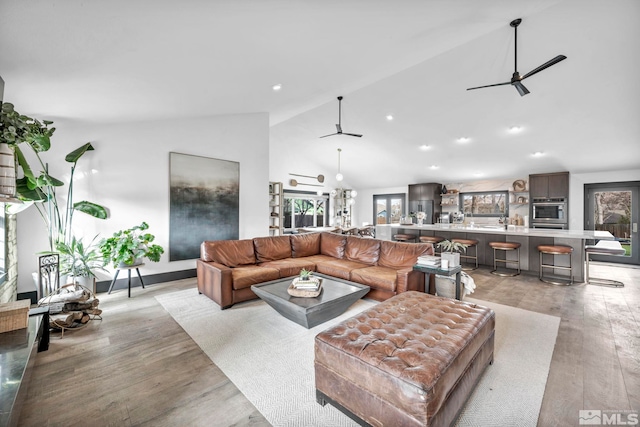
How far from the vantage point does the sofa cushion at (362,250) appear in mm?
4398

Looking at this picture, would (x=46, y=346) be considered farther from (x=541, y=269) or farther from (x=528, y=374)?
(x=541, y=269)

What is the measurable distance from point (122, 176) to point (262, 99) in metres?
2.61

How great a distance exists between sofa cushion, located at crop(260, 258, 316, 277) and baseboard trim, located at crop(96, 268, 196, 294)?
172 cm

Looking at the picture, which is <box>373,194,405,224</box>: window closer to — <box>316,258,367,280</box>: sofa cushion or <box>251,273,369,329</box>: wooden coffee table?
<box>316,258,367,280</box>: sofa cushion

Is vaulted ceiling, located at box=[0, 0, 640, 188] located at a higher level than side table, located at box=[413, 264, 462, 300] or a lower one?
higher

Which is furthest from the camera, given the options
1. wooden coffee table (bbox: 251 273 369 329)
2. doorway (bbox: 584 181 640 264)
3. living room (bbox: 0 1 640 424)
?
doorway (bbox: 584 181 640 264)

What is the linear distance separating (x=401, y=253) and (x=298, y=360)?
93.0 inches

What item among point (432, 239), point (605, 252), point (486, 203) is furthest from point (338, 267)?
point (486, 203)

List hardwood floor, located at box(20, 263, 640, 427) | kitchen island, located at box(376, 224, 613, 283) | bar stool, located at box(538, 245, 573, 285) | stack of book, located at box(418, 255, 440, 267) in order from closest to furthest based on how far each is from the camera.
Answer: hardwood floor, located at box(20, 263, 640, 427), stack of book, located at box(418, 255, 440, 267), bar stool, located at box(538, 245, 573, 285), kitchen island, located at box(376, 224, 613, 283)

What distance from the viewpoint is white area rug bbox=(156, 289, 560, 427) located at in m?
1.74

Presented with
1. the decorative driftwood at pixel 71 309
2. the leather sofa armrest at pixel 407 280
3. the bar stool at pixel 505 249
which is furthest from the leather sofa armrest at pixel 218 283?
the bar stool at pixel 505 249

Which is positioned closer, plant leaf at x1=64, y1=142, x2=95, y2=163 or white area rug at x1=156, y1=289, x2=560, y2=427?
white area rug at x1=156, y1=289, x2=560, y2=427

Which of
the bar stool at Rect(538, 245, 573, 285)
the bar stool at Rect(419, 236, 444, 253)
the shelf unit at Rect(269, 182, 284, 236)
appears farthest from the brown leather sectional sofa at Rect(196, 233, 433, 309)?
the shelf unit at Rect(269, 182, 284, 236)

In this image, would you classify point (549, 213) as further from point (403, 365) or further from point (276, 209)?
point (403, 365)
